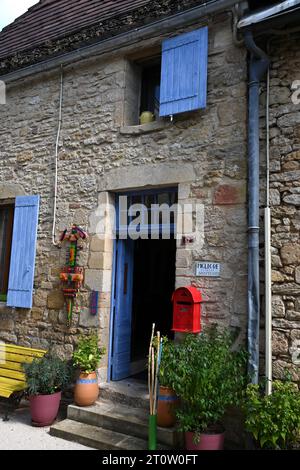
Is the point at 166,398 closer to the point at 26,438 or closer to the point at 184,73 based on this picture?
the point at 26,438

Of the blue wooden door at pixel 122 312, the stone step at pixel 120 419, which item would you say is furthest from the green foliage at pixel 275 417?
the blue wooden door at pixel 122 312

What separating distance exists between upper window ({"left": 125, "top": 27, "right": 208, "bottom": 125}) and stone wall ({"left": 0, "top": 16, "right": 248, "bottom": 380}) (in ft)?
0.36

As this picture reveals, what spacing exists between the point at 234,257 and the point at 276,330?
801mm

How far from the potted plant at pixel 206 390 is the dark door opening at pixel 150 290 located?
229cm

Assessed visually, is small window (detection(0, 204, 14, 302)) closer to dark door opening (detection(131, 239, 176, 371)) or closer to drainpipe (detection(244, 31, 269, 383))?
dark door opening (detection(131, 239, 176, 371))

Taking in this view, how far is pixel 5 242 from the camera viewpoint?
19.3ft

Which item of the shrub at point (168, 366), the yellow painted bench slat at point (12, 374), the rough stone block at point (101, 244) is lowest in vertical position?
the yellow painted bench slat at point (12, 374)

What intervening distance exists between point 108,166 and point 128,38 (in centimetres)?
156

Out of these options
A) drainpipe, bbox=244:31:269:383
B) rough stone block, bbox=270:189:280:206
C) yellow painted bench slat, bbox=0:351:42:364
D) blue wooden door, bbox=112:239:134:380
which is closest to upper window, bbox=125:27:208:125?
drainpipe, bbox=244:31:269:383

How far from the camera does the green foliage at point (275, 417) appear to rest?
298cm

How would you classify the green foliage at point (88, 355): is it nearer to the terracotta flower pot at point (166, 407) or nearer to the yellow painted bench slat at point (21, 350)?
the yellow painted bench slat at point (21, 350)

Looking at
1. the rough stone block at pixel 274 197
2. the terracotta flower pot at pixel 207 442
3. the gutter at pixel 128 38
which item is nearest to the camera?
the terracotta flower pot at pixel 207 442
